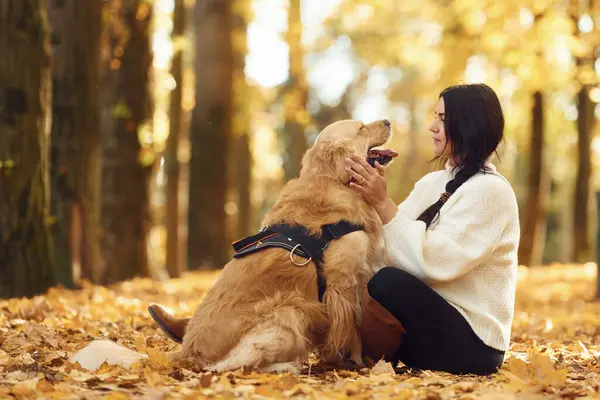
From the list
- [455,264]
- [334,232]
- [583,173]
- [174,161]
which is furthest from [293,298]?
[583,173]

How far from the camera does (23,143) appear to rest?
7.28m

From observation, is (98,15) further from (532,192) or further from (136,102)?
(532,192)

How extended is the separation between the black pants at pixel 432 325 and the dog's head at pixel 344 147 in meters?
0.75

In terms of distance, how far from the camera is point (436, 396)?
3.58 m

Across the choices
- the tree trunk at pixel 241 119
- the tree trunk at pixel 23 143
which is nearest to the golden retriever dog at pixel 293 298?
the tree trunk at pixel 23 143

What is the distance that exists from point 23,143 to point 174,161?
276 inches

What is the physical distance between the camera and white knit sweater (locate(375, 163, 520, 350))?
4.35m

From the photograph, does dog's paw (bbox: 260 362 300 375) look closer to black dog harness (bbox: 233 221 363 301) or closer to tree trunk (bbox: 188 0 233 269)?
black dog harness (bbox: 233 221 363 301)

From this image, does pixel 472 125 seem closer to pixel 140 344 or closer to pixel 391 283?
pixel 391 283

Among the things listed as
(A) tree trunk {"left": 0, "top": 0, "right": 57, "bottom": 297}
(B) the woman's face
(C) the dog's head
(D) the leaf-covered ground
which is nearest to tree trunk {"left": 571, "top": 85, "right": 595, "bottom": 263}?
(D) the leaf-covered ground

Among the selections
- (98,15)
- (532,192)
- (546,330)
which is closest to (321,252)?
(546,330)

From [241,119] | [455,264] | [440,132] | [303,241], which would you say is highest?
[241,119]

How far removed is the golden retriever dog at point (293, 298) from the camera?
4250 millimetres

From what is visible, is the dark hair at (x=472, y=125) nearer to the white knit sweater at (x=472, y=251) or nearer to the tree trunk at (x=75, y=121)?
the white knit sweater at (x=472, y=251)
